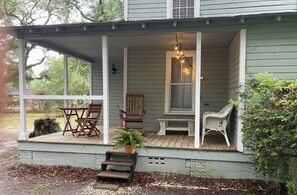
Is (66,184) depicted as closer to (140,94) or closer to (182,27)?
(140,94)

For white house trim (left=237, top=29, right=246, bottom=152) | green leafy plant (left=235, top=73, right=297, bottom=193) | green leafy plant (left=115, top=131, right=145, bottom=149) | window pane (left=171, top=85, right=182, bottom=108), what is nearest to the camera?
green leafy plant (left=235, top=73, right=297, bottom=193)

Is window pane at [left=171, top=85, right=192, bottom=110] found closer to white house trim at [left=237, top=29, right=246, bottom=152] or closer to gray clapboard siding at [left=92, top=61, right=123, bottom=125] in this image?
gray clapboard siding at [left=92, top=61, right=123, bottom=125]

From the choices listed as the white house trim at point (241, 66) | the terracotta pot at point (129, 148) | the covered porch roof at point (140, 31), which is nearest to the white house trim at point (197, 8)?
the covered porch roof at point (140, 31)

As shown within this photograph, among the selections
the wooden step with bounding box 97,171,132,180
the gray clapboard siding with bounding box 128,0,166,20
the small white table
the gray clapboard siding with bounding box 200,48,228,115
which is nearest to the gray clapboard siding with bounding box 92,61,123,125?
the gray clapboard siding with bounding box 128,0,166,20

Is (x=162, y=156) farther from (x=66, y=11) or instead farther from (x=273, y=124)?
(x=66, y=11)

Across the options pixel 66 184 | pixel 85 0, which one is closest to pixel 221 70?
pixel 66 184

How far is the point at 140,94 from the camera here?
6.35 metres

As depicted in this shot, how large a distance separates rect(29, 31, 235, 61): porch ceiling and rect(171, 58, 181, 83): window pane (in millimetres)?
408

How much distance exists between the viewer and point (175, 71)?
6.39 metres

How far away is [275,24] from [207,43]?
1898mm

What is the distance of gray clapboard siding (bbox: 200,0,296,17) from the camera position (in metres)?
5.75

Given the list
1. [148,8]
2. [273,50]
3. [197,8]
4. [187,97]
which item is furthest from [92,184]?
[197,8]

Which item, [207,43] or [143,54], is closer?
[207,43]

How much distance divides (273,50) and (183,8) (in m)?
3.28
